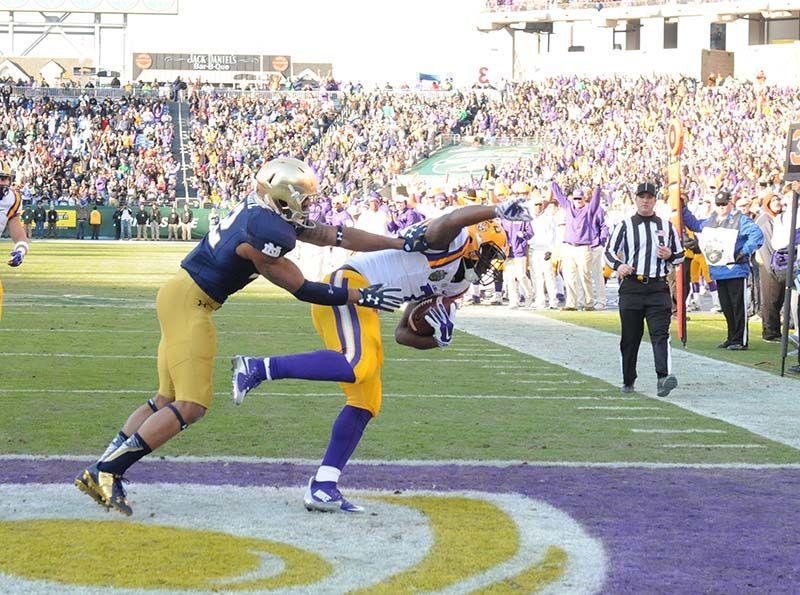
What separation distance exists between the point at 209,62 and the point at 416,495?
75490 millimetres

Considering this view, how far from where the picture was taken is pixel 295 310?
17438 mm

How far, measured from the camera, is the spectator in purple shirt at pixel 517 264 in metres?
18.3

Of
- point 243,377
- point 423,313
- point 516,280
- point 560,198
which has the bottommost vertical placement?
point 516,280

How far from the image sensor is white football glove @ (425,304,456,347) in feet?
21.0

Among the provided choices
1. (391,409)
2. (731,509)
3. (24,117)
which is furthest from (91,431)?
(24,117)

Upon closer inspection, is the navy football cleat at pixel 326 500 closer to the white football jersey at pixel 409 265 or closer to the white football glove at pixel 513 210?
the white football jersey at pixel 409 265

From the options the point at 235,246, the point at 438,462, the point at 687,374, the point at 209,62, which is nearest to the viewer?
the point at 235,246

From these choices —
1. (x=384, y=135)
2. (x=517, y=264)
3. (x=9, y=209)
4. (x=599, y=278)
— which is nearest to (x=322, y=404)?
(x=9, y=209)

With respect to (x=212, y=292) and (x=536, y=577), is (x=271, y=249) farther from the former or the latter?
(x=536, y=577)

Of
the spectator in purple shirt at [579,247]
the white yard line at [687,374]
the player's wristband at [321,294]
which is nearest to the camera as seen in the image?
the player's wristband at [321,294]

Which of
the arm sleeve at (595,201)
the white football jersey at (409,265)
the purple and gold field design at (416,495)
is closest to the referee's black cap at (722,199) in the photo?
the arm sleeve at (595,201)

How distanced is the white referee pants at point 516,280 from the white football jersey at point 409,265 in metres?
12.5

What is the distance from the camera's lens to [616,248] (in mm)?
10211

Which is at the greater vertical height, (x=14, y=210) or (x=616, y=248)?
(x=14, y=210)
